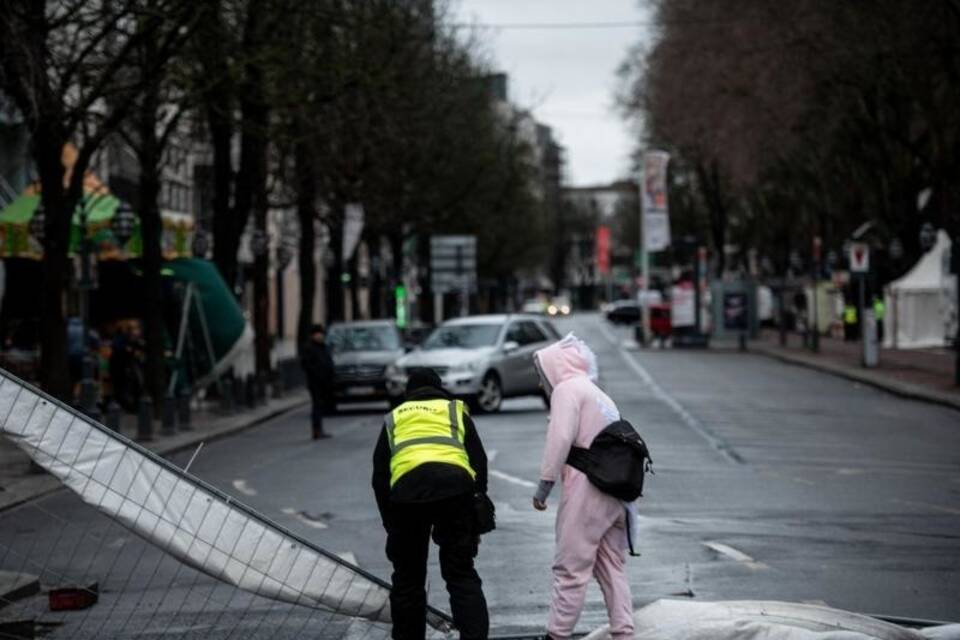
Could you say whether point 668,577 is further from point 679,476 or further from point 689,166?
point 689,166

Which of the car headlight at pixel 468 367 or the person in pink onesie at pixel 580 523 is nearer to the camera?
the person in pink onesie at pixel 580 523

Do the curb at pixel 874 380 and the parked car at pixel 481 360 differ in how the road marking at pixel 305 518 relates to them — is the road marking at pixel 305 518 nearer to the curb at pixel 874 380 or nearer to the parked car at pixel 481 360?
the parked car at pixel 481 360

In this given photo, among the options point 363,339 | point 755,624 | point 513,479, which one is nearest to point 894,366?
point 363,339

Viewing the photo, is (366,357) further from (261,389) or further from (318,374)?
(318,374)

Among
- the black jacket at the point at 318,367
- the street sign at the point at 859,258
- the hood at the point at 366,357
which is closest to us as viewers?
the black jacket at the point at 318,367

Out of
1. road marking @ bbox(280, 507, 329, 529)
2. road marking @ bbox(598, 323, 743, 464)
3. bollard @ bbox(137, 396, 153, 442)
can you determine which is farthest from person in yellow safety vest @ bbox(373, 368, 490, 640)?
bollard @ bbox(137, 396, 153, 442)

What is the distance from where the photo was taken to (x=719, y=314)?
236 feet

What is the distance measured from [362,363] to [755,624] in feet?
89.6

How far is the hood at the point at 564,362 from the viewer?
954 cm

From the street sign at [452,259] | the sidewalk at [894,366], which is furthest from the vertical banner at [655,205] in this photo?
the street sign at [452,259]

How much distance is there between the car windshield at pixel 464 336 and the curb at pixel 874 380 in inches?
313

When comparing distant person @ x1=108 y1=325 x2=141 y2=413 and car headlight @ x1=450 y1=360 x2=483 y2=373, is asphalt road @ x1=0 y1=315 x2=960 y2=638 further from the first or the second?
distant person @ x1=108 y1=325 x2=141 y2=413

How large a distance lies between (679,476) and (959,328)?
19.7m

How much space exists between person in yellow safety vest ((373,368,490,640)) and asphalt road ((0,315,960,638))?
1.12m
